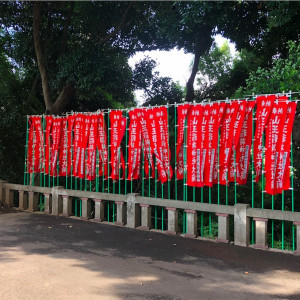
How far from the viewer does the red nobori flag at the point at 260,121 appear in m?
5.96

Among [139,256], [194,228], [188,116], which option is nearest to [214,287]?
[139,256]

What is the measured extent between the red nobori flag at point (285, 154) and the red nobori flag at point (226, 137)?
87 cm

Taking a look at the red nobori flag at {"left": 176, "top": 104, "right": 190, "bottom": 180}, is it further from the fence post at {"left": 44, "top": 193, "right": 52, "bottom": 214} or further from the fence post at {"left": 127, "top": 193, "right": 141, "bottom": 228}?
the fence post at {"left": 44, "top": 193, "right": 52, "bottom": 214}

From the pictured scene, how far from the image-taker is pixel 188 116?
6.90 metres

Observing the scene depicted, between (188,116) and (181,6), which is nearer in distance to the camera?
(188,116)

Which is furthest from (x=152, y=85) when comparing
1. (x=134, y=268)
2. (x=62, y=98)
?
(x=134, y=268)

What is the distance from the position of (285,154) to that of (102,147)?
421 centimetres

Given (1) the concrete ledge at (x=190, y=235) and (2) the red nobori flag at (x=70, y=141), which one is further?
(2) the red nobori flag at (x=70, y=141)

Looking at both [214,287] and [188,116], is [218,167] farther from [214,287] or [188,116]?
[214,287]

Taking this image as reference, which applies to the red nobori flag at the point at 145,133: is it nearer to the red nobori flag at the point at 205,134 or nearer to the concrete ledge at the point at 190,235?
the red nobori flag at the point at 205,134

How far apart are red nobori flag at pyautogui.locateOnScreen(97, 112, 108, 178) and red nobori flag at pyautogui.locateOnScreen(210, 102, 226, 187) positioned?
2.71m

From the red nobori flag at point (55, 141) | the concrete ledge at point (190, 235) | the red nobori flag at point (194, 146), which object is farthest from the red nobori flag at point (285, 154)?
the red nobori flag at point (55, 141)

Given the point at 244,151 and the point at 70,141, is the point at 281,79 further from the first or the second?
the point at 70,141

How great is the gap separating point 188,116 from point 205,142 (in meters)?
0.63
